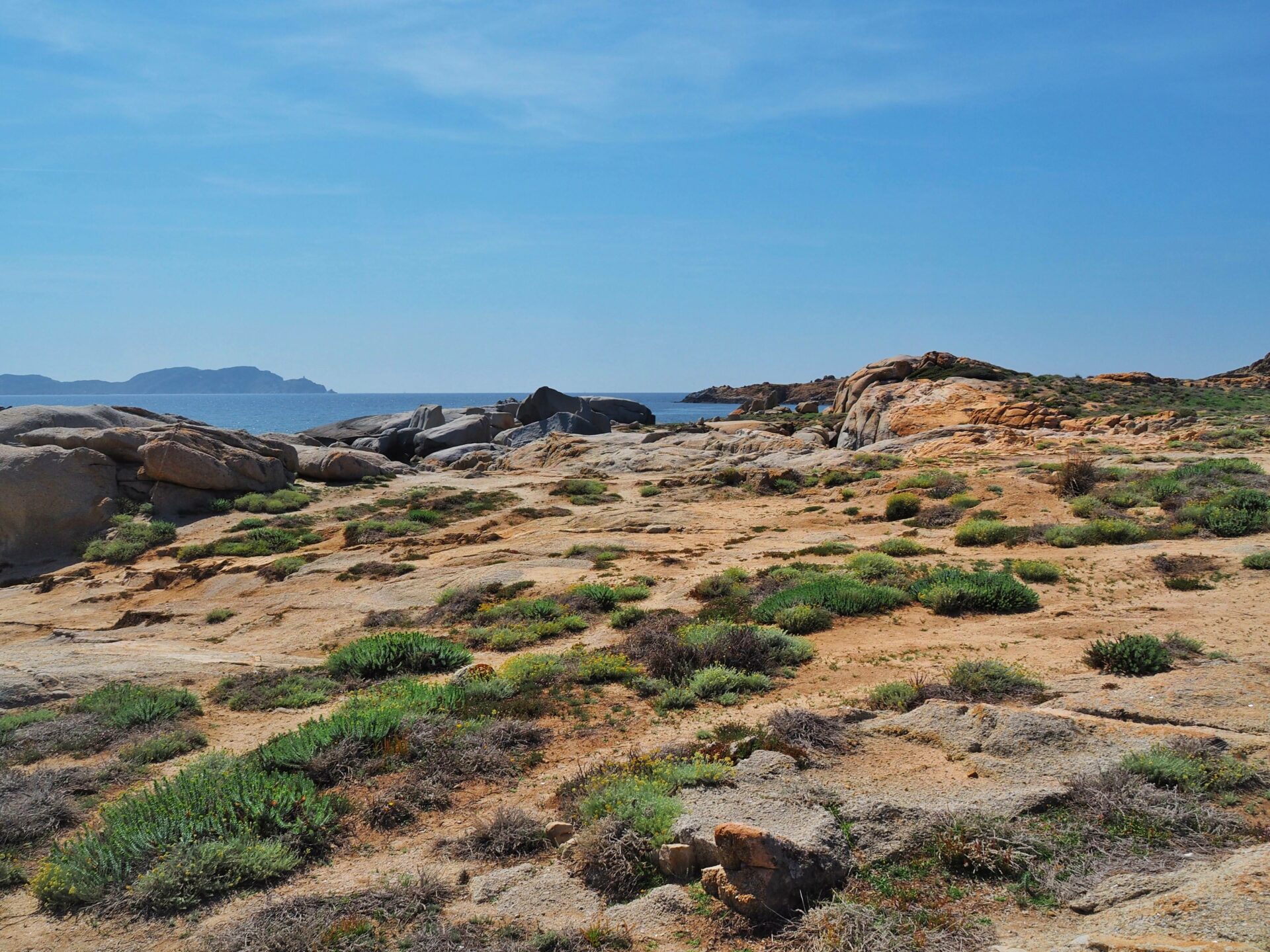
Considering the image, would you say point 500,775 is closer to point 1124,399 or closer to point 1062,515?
point 1062,515

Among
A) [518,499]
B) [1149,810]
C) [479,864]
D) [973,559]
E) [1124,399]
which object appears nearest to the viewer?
[1149,810]

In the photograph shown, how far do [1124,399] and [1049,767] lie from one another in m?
44.3

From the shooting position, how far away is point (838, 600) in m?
12.3

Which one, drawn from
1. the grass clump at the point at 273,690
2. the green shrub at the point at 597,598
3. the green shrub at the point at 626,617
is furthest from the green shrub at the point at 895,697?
the grass clump at the point at 273,690

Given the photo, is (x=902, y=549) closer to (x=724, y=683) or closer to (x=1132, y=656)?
(x=1132, y=656)

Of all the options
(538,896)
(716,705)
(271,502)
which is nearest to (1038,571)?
(716,705)

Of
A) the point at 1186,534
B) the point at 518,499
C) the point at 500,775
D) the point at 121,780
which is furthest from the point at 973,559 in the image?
the point at 518,499

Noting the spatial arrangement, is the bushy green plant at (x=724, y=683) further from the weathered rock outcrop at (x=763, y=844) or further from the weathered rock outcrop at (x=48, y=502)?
the weathered rock outcrop at (x=48, y=502)

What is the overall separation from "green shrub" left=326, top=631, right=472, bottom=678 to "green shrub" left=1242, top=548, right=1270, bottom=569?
12318 millimetres

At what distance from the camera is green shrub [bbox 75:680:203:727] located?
9125 millimetres

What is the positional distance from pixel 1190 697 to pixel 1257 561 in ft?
22.1

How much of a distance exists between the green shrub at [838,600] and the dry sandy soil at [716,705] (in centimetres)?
37

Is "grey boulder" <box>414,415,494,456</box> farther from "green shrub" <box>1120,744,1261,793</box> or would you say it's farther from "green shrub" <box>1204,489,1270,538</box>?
"green shrub" <box>1120,744,1261,793</box>

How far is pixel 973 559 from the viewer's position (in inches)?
589
